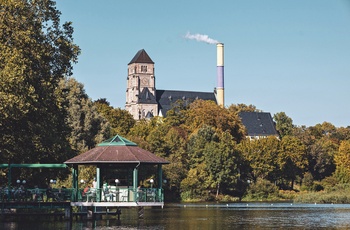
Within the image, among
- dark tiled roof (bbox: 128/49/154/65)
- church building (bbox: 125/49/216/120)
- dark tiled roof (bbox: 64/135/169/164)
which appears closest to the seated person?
dark tiled roof (bbox: 64/135/169/164)

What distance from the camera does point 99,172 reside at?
139 feet

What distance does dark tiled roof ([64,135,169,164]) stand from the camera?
40875mm

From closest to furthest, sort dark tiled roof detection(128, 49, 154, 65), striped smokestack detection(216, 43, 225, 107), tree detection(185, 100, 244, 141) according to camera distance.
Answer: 1. tree detection(185, 100, 244, 141)
2. striped smokestack detection(216, 43, 225, 107)
3. dark tiled roof detection(128, 49, 154, 65)

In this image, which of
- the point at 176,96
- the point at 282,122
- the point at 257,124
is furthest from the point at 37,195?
the point at 176,96

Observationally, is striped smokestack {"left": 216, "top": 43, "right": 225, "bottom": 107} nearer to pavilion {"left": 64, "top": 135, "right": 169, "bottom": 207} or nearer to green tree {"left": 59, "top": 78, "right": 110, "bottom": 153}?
green tree {"left": 59, "top": 78, "right": 110, "bottom": 153}

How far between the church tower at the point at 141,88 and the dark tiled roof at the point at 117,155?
139709 millimetres

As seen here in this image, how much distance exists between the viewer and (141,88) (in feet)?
636

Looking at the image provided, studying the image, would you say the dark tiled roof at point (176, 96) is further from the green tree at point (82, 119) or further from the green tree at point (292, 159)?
the green tree at point (82, 119)

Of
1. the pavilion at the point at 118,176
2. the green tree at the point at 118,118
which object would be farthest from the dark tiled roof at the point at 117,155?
the green tree at the point at 118,118

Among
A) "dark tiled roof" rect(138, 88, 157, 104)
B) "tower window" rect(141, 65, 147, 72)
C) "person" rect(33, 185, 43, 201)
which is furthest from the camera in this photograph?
"tower window" rect(141, 65, 147, 72)

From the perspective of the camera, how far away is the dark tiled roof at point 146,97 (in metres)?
189

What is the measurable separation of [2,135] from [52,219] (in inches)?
227

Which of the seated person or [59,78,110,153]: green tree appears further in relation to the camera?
[59,78,110,153]: green tree

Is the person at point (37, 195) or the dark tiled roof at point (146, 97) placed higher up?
the dark tiled roof at point (146, 97)
